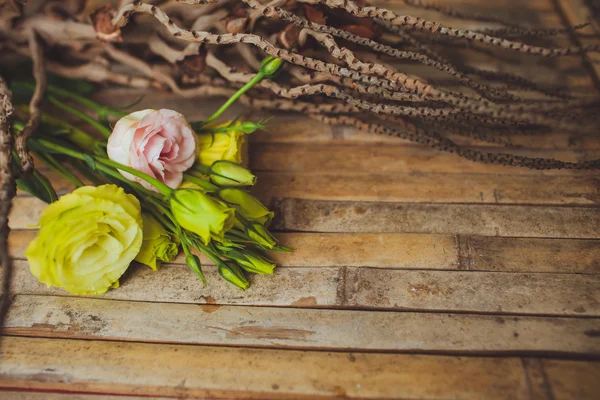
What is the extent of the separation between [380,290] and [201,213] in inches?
8.4

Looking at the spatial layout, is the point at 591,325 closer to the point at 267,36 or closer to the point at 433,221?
the point at 433,221

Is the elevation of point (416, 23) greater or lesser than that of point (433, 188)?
greater

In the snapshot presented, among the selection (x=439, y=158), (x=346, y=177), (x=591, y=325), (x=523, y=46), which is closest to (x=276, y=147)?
(x=346, y=177)

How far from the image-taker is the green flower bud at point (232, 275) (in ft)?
1.83

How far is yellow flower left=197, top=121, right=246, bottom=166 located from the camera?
0.58 metres

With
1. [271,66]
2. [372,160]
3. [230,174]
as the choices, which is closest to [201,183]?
[230,174]

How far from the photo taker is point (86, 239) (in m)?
0.51

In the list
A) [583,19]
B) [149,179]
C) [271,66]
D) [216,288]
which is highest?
[583,19]

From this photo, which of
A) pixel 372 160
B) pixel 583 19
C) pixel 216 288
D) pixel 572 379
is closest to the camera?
pixel 572 379

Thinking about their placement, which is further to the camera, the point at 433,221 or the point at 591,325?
the point at 433,221

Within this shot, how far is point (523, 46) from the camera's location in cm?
56

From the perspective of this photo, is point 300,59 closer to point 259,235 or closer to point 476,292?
point 259,235

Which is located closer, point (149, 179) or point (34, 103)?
point (149, 179)

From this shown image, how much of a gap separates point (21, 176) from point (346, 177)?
15.2 inches
